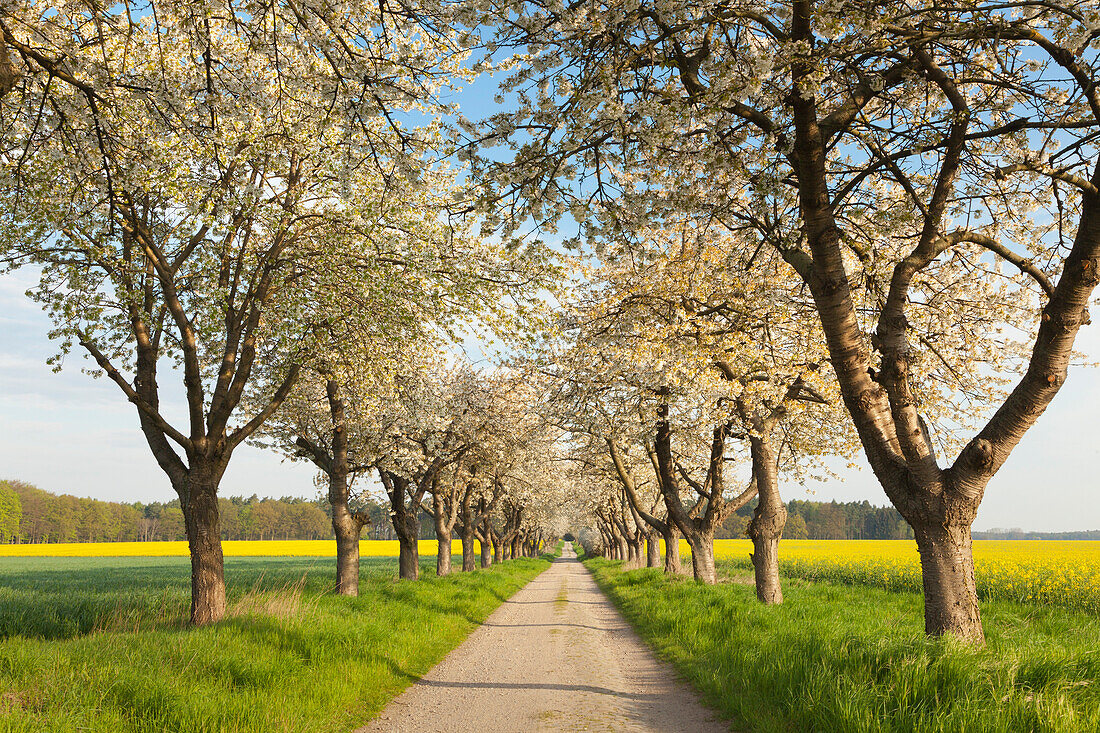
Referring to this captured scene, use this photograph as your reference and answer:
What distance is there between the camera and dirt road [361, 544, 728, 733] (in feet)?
22.0

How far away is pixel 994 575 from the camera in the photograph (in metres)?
23.0

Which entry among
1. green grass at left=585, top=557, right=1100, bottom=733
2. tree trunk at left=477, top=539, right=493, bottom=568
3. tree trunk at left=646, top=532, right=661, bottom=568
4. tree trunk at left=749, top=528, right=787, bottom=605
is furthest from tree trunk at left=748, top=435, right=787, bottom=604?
tree trunk at left=477, top=539, right=493, bottom=568

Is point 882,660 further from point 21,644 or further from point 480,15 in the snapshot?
point 21,644

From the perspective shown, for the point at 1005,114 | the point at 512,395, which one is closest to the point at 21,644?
the point at 1005,114

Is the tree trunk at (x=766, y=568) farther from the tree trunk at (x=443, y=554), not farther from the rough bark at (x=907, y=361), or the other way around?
the tree trunk at (x=443, y=554)

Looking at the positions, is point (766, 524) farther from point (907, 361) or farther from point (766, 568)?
point (907, 361)

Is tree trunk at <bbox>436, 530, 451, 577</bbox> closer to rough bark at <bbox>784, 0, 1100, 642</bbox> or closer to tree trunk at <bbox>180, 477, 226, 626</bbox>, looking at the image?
tree trunk at <bbox>180, 477, 226, 626</bbox>

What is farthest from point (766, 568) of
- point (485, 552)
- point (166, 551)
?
point (166, 551)

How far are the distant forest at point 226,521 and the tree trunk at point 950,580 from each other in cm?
9362

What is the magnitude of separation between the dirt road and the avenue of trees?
3446mm

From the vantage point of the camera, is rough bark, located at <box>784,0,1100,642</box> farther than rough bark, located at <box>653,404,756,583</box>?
No

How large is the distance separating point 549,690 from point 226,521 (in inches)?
6044

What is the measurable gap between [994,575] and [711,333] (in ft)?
65.0

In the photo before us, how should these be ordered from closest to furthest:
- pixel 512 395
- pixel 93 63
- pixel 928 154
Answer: pixel 93 63, pixel 928 154, pixel 512 395
